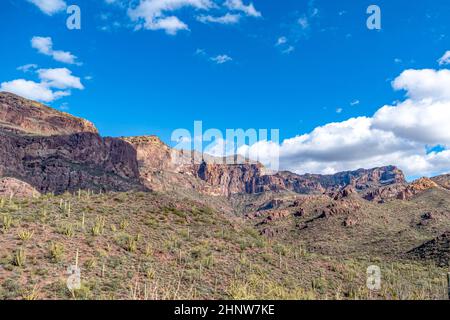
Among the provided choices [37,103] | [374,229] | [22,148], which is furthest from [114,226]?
[37,103]

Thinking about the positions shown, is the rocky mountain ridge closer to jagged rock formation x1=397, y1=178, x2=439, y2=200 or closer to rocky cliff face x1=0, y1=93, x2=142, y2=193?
rocky cliff face x1=0, y1=93, x2=142, y2=193

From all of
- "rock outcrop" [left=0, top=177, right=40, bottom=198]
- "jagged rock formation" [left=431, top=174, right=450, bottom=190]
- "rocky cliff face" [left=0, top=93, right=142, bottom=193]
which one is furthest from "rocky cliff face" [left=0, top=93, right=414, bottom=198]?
"jagged rock formation" [left=431, top=174, right=450, bottom=190]

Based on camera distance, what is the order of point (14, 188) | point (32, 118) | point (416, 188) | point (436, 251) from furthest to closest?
point (32, 118), point (416, 188), point (14, 188), point (436, 251)

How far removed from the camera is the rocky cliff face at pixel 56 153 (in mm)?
106188

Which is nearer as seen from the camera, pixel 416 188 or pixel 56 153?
pixel 416 188

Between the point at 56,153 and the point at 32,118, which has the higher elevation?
the point at 32,118

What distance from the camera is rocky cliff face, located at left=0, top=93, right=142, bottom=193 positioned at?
106 metres

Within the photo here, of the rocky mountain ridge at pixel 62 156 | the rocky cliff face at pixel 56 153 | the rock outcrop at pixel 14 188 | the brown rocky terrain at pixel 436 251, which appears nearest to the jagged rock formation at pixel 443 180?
the rocky mountain ridge at pixel 62 156

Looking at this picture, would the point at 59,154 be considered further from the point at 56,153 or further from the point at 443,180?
the point at 443,180

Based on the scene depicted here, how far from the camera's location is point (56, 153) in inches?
4909

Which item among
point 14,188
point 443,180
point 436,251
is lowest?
point 436,251

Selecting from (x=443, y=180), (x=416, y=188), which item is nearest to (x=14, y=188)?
(x=416, y=188)
